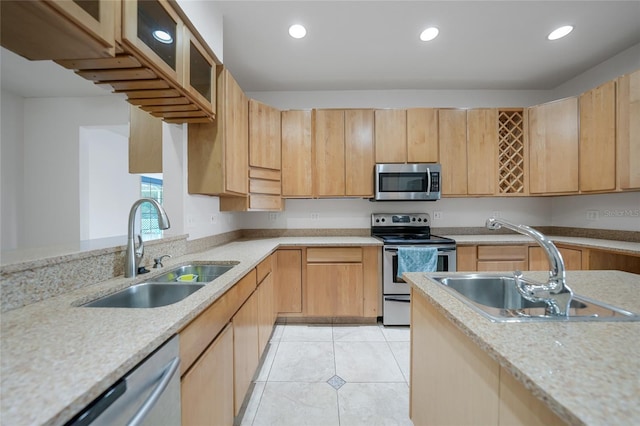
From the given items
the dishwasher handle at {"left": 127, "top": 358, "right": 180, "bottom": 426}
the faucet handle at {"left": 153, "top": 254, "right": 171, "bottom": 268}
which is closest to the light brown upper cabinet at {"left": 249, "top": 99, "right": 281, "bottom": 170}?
the faucet handle at {"left": 153, "top": 254, "right": 171, "bottom": 268}

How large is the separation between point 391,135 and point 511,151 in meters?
1.46

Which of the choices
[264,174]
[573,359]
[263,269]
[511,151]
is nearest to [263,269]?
[263,269]

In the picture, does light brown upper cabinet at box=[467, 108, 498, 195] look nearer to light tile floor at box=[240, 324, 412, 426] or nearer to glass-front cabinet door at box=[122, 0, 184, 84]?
light tile floor at box=[240, 324, 412, 426]

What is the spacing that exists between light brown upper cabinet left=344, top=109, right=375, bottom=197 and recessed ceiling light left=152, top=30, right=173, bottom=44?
189 cm

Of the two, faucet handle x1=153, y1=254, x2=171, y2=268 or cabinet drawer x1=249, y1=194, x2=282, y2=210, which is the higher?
cabinet drawer x1=249, y1=194, x2=282, y2=210

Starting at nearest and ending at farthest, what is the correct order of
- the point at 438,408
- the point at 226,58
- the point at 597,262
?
the point at 438,408 < the point at 597,262 < the point at 226,58

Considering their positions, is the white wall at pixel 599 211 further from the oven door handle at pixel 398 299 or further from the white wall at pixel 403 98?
the oven door handle at pixel 398 299

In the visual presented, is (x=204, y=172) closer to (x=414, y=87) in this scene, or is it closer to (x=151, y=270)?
(x=151, y=270)

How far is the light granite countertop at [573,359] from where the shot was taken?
1.38 ft

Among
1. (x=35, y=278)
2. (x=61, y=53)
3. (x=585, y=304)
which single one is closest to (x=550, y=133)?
(x=585, y=304)

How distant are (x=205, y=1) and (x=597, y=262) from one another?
391 centimetres

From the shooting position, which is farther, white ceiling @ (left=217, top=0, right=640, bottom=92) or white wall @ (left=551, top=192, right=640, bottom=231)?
white wall @ (left=551, top=192, right=640, bottom=231)

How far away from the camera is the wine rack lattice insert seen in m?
2.85

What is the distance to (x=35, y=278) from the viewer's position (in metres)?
0.92
